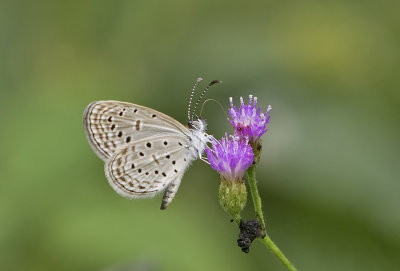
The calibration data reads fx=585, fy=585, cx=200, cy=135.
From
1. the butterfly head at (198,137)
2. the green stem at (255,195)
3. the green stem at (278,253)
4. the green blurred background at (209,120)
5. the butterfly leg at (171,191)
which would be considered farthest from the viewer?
the green blurred background at (209,120)

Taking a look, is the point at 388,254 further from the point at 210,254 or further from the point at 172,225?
the point at 172,225

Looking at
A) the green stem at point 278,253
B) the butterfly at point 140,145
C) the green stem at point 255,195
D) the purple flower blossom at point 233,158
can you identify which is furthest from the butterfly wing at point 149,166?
the green stem at point 278,253

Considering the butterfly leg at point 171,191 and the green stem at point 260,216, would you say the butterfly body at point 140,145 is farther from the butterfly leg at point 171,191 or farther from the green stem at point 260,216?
the green stem at point 260,216

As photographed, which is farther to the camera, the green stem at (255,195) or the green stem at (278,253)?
the green stem at (255,195)

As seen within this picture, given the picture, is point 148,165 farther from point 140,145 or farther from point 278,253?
point 278,253

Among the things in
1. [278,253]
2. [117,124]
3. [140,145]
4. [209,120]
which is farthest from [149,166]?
[209,120]

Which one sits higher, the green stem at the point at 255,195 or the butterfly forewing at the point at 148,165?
the green stem at the point at 255,195

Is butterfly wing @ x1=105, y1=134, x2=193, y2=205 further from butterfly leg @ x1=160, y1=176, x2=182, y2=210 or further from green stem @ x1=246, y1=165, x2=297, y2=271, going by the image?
green stem @ x1=246, y1=165, x2=297, y2=271

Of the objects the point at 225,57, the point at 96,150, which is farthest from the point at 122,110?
the point at 225,57
